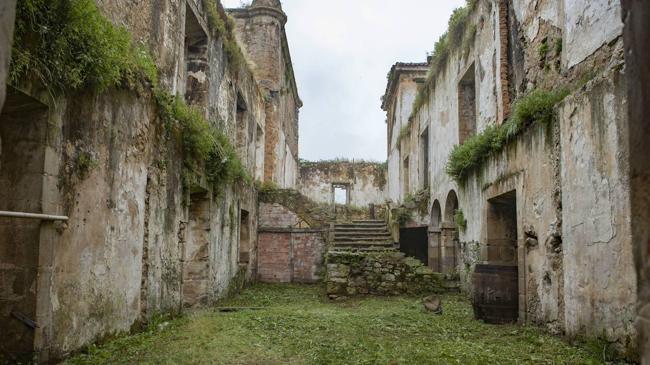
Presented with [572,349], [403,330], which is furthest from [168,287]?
[572,349]

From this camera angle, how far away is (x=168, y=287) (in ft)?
25.2

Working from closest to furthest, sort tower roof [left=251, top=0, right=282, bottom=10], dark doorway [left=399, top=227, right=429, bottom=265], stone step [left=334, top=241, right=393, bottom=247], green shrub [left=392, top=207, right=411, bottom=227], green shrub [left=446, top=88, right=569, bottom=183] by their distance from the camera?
green shrub [left=446, top=88, right=569, bottom=183], stone step [left=334, top=241, right=393, bottom=247], green shrub [left=392, top=207, right=411, bottom=227], dark doorway [left=399, top=227, right=429, bottom=265], tower roof [left=251, top=0, right=282, bottom=10]

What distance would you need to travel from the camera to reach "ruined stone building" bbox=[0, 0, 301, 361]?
4363 millimetres

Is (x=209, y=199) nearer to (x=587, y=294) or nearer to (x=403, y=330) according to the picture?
(x=403, y=330)

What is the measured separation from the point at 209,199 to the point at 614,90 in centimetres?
707

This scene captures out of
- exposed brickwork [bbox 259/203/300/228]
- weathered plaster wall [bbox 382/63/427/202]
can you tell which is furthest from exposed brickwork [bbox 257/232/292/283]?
weathered plaster wall [bbox 382/63/427/202]

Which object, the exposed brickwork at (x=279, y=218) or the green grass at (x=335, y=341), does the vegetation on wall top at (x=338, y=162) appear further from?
the green grass at (x=335, y=341)

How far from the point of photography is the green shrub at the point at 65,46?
13.3ft

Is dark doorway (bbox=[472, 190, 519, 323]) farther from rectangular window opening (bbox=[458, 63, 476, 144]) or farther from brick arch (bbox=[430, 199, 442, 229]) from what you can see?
brick arch (bbox=[430, 199, 442, 229])

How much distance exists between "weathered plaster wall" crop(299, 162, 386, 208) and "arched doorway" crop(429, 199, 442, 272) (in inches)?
620

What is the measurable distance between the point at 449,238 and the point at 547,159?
23.4ft

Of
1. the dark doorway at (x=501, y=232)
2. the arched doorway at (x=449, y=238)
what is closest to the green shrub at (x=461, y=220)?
the arched doorway at (x=449, y=238)

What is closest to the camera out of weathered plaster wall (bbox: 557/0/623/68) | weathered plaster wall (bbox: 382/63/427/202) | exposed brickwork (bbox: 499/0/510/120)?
weathered plaster wall (bbox: 557/0/623/68)

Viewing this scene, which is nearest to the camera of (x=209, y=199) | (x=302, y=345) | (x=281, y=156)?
(x=302, y=345)
